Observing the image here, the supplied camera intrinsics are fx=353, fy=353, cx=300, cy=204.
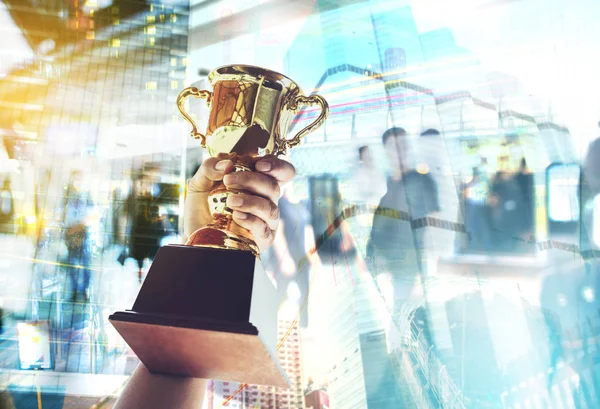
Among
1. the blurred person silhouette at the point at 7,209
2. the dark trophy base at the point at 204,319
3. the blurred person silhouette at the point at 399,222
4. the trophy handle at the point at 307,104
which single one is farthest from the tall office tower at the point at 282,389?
the blurred person silhouette at the point at 7,209

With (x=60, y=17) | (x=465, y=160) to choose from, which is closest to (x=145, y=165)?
(x=60, y=17)

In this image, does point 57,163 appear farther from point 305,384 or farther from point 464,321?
point 464,321

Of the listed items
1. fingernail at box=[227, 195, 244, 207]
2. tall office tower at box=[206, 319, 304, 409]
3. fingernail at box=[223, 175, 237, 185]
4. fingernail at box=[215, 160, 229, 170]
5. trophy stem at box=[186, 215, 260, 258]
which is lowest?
tall office tower at box=[206, 319, 304, 409]

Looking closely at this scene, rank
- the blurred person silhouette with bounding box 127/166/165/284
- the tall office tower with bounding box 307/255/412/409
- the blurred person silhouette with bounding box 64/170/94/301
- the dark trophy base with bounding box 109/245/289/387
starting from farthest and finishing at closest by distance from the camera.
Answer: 1. the blurred person silhouette with bounding box 127/166/165/284
2. the blurred person silhouette with bounding box 64/170/94/301
3. the tall office tower with bounding box 307/255/412/409
4. the dark trophy base with bounding box 109/245/289/387

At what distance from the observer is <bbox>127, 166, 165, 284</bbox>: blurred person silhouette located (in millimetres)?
7477

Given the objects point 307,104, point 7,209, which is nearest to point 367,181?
point 307,104

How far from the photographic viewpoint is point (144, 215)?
766cm

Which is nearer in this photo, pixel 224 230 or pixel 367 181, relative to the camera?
pixel 224 230

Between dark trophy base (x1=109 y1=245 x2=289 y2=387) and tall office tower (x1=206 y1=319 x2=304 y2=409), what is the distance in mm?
2444

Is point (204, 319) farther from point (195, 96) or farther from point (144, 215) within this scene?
point (144, 215)

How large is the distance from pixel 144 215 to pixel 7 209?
2.30 m

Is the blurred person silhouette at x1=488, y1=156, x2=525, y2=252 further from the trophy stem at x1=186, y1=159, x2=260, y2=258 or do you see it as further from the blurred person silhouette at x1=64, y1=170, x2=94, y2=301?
the blurred person silhouette at x1=64, y1=170, x2=94, y2=301

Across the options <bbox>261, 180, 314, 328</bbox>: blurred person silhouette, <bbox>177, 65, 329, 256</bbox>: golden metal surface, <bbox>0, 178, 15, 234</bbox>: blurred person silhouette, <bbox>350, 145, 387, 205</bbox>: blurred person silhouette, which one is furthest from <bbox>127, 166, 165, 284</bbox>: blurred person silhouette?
<bbox>177, 65, 329, 256</bbox>: golden metal surface

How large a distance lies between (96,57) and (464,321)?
8.77 m
